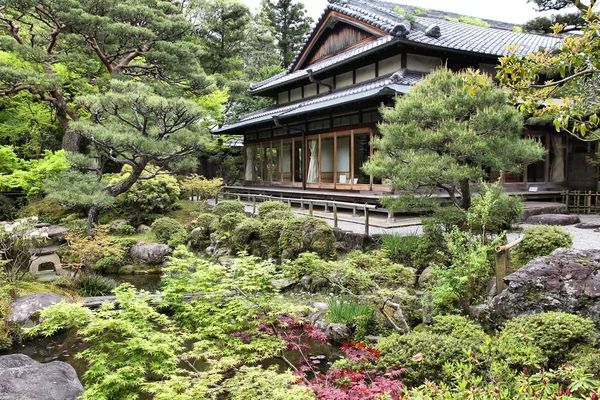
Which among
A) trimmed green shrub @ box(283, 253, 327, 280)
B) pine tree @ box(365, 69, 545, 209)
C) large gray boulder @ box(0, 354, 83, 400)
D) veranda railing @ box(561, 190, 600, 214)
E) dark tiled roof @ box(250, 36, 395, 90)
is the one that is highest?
dark tiled roof @ box(250, 36, 395, 90)

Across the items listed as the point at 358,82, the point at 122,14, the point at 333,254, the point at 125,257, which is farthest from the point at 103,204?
the point at 358,82

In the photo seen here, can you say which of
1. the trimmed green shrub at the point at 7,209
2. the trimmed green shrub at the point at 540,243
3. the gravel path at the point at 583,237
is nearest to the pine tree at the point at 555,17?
the gravel path at the point at 583,237

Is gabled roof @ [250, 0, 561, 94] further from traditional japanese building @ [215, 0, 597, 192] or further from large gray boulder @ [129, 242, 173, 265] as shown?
large gray boulder @ [129, 242, 173, 265]

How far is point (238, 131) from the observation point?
2059 centimetres

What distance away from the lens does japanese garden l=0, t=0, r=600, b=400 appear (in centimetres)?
370

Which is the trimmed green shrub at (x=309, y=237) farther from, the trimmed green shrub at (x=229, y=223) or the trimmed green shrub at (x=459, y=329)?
the trimmed green shrub at (x=459, y=329)

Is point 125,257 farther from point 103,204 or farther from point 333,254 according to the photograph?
point 333,254

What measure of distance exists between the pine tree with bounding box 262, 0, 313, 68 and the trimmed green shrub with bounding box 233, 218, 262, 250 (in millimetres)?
28283

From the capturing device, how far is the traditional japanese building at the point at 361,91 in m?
12.7


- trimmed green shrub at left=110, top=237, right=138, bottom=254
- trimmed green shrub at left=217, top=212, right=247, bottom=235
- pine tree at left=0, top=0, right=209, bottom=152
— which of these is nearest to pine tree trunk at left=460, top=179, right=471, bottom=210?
trimmed green shrub at left=217, top=212, right=247, bottom=235

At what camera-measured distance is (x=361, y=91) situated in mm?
12609

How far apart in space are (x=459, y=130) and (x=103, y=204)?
9.88m

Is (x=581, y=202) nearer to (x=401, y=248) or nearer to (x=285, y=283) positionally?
Answer: (x=401, y=248)

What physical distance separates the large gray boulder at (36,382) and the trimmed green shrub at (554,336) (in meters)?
3.97
